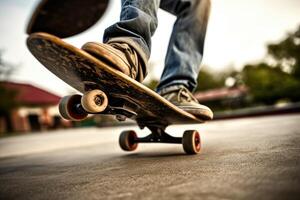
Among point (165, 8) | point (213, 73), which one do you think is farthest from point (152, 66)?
point (165, 8)

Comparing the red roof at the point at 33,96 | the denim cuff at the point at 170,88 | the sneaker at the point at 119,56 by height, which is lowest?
the denim cuff at the point at 170,88

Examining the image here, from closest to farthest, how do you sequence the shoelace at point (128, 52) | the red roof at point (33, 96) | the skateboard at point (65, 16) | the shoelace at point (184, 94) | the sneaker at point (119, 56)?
the skateboard at point (65, 16) < the sneaker at point (119, 56) < the shoelace at point (128, 52) < the shoelace at point (184, 94) < the red roof at point (33, 96)

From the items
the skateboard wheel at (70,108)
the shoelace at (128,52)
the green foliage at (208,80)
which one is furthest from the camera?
the green foliage at (208,80)

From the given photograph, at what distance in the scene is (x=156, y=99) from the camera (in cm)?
139

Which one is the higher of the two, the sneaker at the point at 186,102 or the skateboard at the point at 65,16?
the skateboard at the point at 65,16

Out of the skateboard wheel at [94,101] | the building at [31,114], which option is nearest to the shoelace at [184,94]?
the skateboard wheel at [94,101]

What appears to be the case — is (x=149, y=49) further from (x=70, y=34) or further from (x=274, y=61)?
(x=274, y=61)

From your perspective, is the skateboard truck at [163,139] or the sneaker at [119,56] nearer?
the sneaker at [119,56]

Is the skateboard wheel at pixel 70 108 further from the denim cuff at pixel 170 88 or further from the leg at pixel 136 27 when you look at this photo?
the denim cuff at pixel 170 88

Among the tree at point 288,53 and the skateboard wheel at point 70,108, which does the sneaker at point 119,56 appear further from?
the tree at point 288,53

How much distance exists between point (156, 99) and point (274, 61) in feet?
119

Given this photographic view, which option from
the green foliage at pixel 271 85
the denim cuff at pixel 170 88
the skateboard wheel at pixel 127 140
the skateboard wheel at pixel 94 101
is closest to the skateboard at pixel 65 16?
the skateboard wheel at pixel 94 101

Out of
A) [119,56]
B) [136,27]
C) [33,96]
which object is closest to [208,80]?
[33,96]

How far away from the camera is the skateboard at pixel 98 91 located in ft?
3.71
